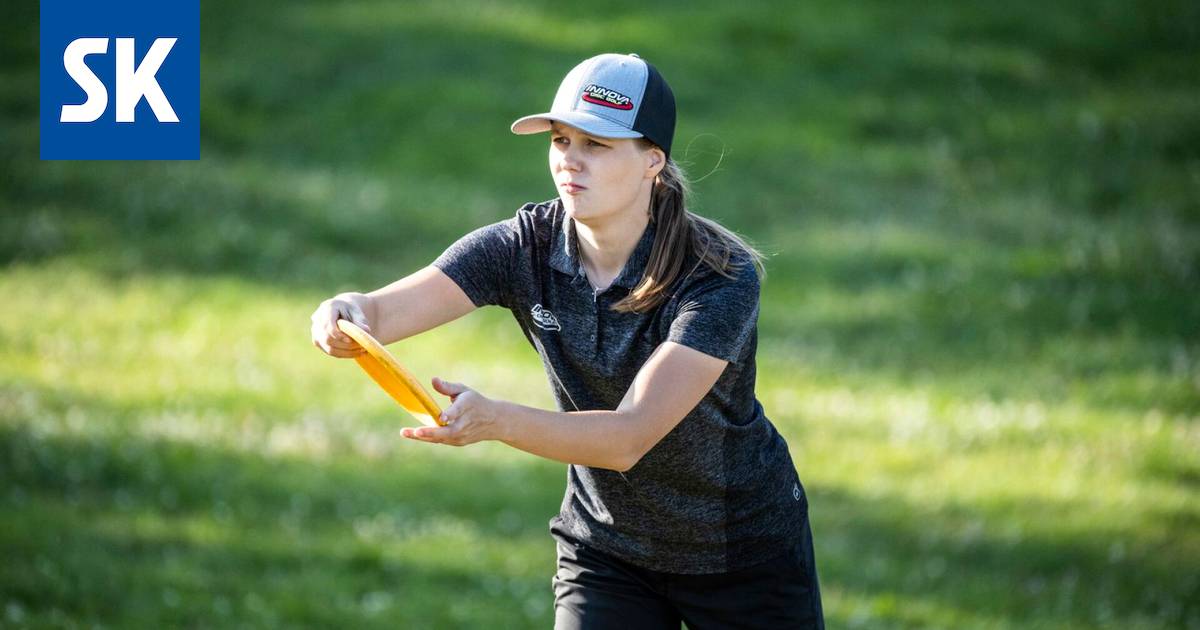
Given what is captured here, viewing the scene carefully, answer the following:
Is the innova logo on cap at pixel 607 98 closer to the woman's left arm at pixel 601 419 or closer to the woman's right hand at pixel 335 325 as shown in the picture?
Answer: the woman's left arm at pixel 601 419

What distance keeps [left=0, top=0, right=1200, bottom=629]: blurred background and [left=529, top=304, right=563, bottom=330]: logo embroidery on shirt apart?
124 inches

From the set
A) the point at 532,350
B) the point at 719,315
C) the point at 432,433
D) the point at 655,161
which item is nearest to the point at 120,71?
the point at 532,350

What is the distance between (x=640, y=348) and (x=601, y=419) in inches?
18.5

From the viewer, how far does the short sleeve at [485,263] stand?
457 cm

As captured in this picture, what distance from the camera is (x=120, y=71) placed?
39.6ft

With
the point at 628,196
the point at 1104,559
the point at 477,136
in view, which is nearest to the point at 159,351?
the point at 477,136

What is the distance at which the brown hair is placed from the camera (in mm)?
4375

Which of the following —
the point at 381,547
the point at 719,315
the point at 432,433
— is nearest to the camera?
the point at 432,433

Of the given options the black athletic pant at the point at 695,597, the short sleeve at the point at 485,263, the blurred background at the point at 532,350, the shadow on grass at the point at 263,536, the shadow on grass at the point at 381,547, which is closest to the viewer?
the short sleeve at the point at 485,263

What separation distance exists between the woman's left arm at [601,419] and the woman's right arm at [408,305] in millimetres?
646

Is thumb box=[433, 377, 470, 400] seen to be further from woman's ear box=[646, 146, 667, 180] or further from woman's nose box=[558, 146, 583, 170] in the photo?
woman's ear box=[646, 146, 667, 180]

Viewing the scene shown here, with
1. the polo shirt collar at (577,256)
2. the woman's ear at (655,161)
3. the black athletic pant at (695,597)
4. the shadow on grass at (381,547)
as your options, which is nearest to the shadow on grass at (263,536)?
the shadow on grass at (381,547)

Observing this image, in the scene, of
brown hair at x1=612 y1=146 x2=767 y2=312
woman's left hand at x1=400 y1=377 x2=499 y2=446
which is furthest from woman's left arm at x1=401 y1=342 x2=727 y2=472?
brown hair at x1=612 y1=146 x2=767 y2=312

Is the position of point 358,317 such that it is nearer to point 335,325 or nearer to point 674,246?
point 335,325
